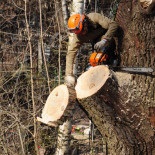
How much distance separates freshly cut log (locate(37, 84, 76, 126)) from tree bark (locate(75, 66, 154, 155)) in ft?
0.51

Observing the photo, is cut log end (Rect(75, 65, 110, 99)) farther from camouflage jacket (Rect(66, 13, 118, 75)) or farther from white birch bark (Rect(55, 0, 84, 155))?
white birch bark (Rect(55, 0, 84, 155))

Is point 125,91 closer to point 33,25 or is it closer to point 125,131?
point 125,131

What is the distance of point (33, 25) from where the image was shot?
1013 cm

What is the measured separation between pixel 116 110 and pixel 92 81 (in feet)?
1.02

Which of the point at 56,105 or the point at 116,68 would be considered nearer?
the point at 56,105

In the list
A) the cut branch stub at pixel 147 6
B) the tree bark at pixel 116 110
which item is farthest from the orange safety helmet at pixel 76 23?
the cut branch stub at pixel 147 6

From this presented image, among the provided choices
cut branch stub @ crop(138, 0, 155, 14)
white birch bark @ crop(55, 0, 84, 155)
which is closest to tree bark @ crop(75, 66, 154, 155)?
cut branch stub @ crop(138, 0, 155, 14)

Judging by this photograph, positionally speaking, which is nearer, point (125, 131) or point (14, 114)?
point (125, 131)

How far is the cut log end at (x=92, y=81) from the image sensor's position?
2.66m

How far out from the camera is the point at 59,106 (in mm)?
3002

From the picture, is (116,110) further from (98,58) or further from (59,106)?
(98,58)

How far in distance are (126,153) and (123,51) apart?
0.89m

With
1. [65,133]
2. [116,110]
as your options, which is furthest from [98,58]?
[65,133]

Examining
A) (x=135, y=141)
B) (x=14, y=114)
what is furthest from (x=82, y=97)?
(x=14, y=114)
